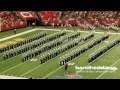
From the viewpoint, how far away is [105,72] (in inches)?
676

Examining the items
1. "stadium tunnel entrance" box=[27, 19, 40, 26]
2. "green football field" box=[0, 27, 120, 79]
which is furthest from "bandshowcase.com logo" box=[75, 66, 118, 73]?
"stadium tunnel entrance" box=[27, 19, 40, 26]

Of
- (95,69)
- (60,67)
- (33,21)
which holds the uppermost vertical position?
(33,21)

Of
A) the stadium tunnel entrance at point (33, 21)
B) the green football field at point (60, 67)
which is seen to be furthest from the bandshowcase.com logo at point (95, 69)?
the stadium tunnel entrance at point (33, 21)

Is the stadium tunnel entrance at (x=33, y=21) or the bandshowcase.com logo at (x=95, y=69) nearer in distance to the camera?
the bandshowcase.com logo at (x=95, y=69)

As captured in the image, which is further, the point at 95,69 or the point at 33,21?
the point at 33,21

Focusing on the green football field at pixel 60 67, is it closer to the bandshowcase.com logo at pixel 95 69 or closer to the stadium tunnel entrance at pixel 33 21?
the bandshowcase.com logo at pixel 95 69

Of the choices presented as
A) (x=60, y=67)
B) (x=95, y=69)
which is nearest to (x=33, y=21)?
(x=60, y=67)

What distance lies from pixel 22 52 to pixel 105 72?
473 cm

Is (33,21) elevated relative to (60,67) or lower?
elevated

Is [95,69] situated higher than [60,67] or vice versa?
[60,67]

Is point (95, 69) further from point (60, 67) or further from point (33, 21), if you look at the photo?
point (33, 21)
